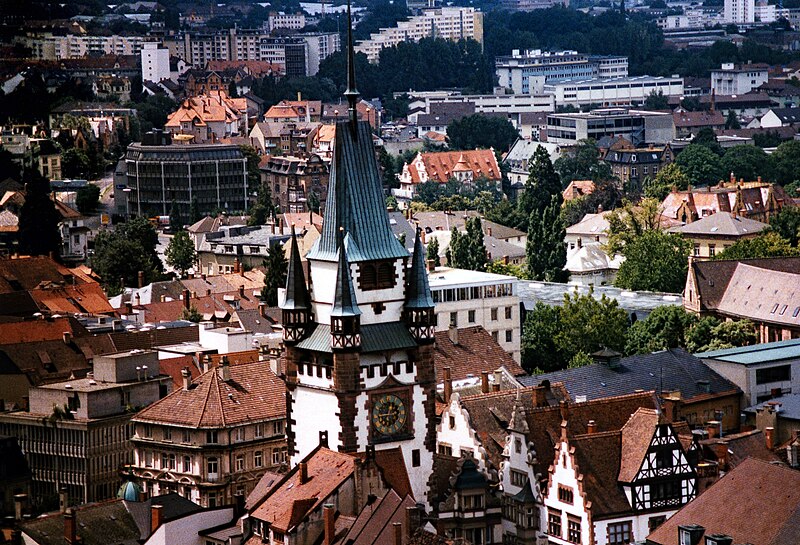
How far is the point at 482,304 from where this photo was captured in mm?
148500

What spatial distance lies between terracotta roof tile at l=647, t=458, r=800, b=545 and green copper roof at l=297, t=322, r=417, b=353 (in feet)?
44.5

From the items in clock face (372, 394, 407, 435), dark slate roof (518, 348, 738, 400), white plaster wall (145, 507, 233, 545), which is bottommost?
white plaster wall (145, 507, 233, 545)

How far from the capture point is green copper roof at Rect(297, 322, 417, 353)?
9650 centimetres

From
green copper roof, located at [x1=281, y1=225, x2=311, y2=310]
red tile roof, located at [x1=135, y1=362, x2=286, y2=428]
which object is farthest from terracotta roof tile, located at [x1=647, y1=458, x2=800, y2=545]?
red tile roof, located at [x1=135, y1=362, x2=286, y2=428]

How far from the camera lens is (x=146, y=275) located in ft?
638

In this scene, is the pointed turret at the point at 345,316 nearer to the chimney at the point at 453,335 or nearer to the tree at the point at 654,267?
the chimney at the point at 453,335

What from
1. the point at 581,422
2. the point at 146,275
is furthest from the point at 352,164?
the point at 146,275

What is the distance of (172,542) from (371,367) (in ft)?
37.3

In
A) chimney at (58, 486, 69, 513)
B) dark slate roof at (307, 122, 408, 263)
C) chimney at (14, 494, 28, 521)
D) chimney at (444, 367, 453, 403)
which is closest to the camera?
dark slate roof at (307, 122, 408, 263)

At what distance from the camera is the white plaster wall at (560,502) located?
315 feet

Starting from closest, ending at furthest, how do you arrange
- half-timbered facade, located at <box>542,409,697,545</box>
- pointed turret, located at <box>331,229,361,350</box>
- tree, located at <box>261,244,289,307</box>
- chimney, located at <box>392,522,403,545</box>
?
1. chimney, located at <box>392,522,403,545</box>
2. half-timbered facade, located at <box>542,409,697,545</box>
3. pointed turret, located at <box>331,229,361,350</box>
4. tree, located at <box>261,244,289,307</box>

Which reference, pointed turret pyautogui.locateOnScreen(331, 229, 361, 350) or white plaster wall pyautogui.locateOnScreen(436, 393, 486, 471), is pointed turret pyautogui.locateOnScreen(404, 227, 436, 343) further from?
white plaster wall pyautogui.locateOnScreen(436, 393, 486, 471)

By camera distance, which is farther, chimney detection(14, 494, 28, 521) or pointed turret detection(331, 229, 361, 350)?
chimney detection(14, 494, 28, 521)

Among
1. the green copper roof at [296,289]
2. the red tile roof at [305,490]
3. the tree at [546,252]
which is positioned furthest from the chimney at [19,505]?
the tree at [546,252]
